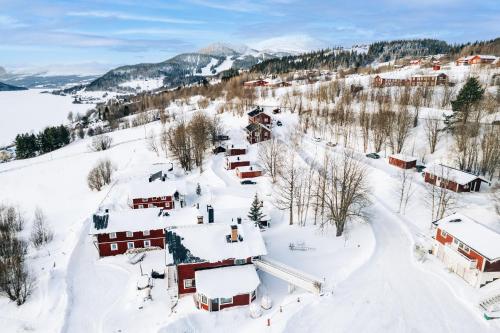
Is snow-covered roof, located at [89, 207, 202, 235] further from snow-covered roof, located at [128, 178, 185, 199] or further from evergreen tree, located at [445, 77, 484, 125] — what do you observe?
evergreen tree, located at [445, 77, 484, 125]

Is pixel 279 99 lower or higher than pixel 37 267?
higher

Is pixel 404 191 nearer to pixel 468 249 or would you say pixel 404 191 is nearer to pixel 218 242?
pixel 468 249

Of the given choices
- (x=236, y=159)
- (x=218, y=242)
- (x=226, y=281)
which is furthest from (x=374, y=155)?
(x=226, y=281)

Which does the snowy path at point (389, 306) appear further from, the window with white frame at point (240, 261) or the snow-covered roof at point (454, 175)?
the snow-covered roof at point (454, 175)

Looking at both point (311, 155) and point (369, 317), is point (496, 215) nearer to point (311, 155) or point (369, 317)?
point (369, 317)

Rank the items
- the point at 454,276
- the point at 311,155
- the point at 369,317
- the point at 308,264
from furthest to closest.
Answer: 1. the point at 311,155
2. the point at 308,264
3. the point at 454,276
4. the point at 369,317

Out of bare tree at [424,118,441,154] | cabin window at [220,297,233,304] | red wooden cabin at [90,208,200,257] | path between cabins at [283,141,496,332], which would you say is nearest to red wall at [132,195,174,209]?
red wooden cabin at [90,208,200,257]

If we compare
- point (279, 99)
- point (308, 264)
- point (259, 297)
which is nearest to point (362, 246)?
point (308, 264)
